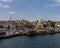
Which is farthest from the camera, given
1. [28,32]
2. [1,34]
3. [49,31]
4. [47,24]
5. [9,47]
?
[47,24]

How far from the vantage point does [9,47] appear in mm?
38750

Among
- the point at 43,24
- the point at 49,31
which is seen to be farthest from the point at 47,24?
the point at 49,31

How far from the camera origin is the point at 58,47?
39.2 meters

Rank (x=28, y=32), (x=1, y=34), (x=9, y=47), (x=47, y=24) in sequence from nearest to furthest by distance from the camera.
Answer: (x=9, y=47)
(x=1, y=34)
(x=28, y=32)
(x=47, y=24)

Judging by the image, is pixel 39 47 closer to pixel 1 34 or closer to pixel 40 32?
pixel 1 34

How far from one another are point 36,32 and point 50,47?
50859 millimetres

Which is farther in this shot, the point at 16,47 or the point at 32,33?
the point at 32,33

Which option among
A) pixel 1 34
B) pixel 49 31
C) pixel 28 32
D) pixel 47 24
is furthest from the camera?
pixel 47 24

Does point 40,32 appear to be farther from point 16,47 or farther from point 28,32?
point 16,47

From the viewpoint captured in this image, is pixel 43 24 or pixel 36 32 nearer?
pixel 36 32

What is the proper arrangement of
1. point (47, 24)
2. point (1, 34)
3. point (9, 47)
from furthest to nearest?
point (47, 24) < point (1, 34) < point (9, 47)

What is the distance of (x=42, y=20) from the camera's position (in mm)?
121875

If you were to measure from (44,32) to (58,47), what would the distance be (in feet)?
165

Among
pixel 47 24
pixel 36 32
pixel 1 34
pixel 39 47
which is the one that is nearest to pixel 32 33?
pixel 36 32
